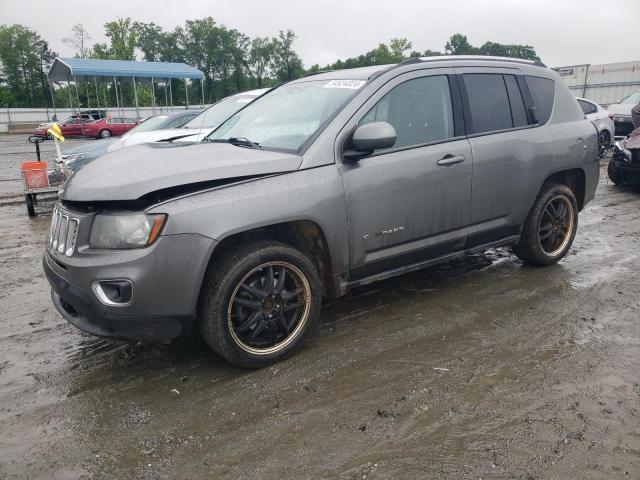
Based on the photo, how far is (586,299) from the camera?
4391 mm

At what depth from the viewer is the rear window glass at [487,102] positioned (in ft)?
14.2

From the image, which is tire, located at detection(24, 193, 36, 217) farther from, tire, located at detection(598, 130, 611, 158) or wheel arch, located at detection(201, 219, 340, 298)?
tire, located at detection(598, 130, 611, 158)

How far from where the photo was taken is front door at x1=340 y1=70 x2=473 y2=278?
363cm

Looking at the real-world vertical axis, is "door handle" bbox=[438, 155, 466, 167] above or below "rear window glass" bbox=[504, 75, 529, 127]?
below

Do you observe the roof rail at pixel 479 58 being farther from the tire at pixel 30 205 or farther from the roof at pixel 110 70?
the roof at pixel 110 70

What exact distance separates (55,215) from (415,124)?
2.63m

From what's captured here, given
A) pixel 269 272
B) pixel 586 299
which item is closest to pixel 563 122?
pixel 586 299

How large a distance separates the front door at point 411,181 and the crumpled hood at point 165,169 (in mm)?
594

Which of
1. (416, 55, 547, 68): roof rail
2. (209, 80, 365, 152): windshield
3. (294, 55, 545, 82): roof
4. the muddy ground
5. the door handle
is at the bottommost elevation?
the muddy ground

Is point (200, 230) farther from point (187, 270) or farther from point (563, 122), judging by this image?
point (563, 122)

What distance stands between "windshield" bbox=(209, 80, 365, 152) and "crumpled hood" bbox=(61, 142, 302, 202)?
0.95ft

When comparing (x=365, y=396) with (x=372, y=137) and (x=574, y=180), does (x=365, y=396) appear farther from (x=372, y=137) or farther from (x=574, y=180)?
(x=574, y=180)

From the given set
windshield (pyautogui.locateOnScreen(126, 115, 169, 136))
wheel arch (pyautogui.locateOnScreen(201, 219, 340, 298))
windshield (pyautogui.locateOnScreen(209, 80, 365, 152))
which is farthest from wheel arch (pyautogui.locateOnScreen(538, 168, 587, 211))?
windshield (pyautogui.locateOnScreen(126, 115, 169, 136))

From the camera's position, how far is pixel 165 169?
3.07 metres
